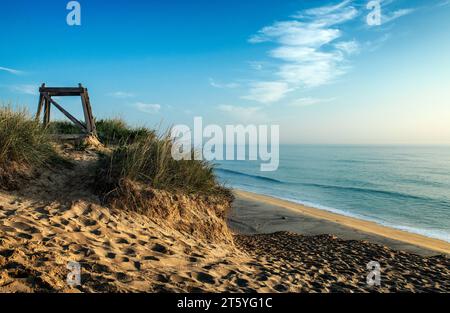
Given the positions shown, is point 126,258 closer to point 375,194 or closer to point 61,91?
point 61,91

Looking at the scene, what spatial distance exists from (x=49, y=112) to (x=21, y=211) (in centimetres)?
614

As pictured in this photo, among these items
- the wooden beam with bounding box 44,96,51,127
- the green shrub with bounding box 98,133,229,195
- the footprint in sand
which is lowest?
the footprint in sand

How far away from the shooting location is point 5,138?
6859 mm

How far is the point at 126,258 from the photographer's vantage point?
16.3ft

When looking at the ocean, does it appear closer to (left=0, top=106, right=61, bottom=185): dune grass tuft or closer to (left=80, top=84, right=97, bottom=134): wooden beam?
(left=80, top=84, right=97, bottom=134): wooden beam

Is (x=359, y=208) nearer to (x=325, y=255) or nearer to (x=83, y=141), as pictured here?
(x=325, y=255)

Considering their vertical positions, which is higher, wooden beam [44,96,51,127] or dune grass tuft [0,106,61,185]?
wooden beam [44,96,51,127]

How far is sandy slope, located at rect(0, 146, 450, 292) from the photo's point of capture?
411 cm

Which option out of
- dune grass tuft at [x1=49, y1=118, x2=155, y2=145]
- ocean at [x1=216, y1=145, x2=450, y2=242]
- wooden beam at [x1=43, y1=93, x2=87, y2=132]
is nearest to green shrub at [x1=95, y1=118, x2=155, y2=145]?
dune grass tuft at [x1=49, y1=118, x2=155, y2=145]

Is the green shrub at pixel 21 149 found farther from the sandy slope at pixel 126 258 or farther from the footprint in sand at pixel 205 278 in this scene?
the footprint in sand at pixel 205 278

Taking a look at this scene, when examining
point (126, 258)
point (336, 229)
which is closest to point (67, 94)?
point (126, 258)

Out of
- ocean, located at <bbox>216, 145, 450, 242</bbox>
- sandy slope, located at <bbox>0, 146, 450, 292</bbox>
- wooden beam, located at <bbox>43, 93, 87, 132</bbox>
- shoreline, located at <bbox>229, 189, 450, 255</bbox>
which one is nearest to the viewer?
sandy slope, located at <bbox>0, 146, 450, 292</bbox>

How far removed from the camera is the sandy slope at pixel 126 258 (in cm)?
411

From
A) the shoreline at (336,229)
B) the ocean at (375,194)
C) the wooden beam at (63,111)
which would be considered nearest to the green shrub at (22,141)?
the wooden beam at (63,111)
